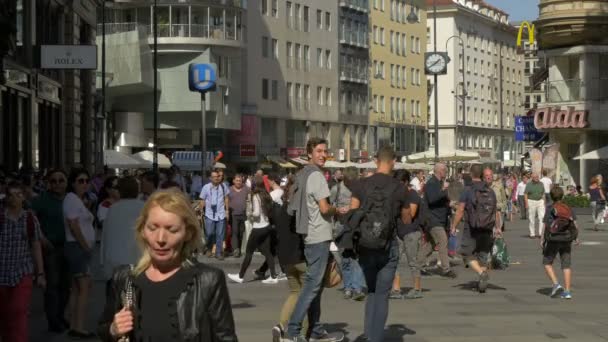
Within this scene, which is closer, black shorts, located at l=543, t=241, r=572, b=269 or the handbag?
the handbag

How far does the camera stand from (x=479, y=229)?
18359 mm

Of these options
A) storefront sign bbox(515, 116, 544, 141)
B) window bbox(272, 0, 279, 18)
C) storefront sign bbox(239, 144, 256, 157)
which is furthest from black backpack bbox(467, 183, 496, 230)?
window bbox(272, 0, 279, 18)

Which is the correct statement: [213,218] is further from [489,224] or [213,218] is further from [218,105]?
[218,105]

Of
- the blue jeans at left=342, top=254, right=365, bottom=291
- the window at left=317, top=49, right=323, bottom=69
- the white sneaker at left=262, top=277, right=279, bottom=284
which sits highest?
the window at left=317, top=49, right=323, bottom=69

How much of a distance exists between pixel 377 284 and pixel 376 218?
1.97 ft

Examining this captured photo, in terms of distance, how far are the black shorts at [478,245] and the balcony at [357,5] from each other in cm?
8092

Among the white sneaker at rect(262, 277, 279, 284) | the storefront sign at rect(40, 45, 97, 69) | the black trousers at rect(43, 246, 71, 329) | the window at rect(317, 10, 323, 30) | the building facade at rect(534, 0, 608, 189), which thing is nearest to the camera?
the black trousers at rect(43, 246, 71, 329)

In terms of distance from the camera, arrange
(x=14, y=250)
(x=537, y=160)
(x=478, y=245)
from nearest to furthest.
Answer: (x=14, y=250)
(x=478, y=245)
(x=537, y=160)

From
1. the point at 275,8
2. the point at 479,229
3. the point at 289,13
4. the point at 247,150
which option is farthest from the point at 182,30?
the point at 479,229

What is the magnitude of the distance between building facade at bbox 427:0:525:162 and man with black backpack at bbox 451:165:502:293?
98.8 metres

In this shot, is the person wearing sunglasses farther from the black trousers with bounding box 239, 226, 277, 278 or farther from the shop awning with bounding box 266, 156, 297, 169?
the shop awning with bounding box 266, 156, 297, 169

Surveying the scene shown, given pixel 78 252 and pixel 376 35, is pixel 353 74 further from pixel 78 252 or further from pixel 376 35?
pixel 78 252

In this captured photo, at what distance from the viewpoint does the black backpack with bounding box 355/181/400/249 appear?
11.6m

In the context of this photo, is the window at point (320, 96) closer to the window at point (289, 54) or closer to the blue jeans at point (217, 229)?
the window at point (289, 54)
